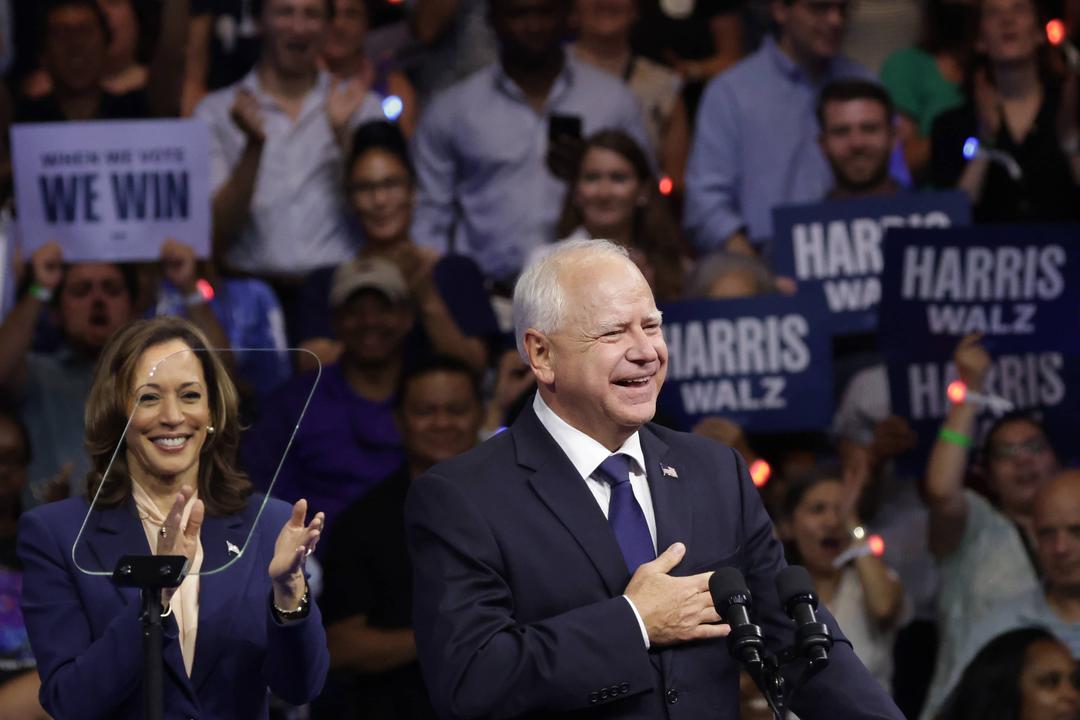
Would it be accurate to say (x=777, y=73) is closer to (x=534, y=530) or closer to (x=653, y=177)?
(x=653, y=177)

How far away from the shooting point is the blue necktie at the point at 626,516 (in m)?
2.68

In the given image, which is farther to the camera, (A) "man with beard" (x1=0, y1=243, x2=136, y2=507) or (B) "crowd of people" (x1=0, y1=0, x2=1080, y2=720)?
(A) "man with beard" (x1=0, y1=243, x2=136, y2=507)

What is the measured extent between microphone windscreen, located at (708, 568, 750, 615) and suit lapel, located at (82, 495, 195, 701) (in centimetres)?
92

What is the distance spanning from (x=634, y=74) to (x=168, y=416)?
12.7 feet

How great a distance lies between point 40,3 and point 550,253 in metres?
3.96

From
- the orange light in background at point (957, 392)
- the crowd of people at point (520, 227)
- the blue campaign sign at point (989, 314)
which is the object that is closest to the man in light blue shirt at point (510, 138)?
the crowd of people at point (520, 227)

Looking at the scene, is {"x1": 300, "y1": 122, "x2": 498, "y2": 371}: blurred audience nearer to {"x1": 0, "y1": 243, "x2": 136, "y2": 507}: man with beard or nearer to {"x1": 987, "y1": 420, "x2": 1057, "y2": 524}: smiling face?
{"x1": 0, "y1": 243, "x2": 136, "y2": 507}: man with beard

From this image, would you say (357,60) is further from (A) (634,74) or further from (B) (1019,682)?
(B) (1019,682)

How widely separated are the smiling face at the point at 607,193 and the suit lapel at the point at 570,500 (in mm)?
3237

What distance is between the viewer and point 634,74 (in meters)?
6.46

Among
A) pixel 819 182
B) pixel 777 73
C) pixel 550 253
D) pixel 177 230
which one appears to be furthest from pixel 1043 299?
pixel 550 253

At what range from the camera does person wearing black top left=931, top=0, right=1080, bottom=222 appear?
6266mm

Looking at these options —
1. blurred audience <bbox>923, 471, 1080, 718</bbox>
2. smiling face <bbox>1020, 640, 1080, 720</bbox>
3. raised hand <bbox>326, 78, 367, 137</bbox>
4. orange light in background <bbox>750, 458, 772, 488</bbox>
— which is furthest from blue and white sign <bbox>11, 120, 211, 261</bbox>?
smiling face <bbox>1020, 640, 1080, 720</bbox>

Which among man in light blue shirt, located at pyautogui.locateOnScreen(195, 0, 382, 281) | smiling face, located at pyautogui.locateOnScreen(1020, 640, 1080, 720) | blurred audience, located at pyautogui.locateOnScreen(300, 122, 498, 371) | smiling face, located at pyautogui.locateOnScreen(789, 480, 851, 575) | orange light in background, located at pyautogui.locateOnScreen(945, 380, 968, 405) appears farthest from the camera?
man in light blue shirt, located at pyautogui.locateOnScreen(195, 0, 382, 281)
